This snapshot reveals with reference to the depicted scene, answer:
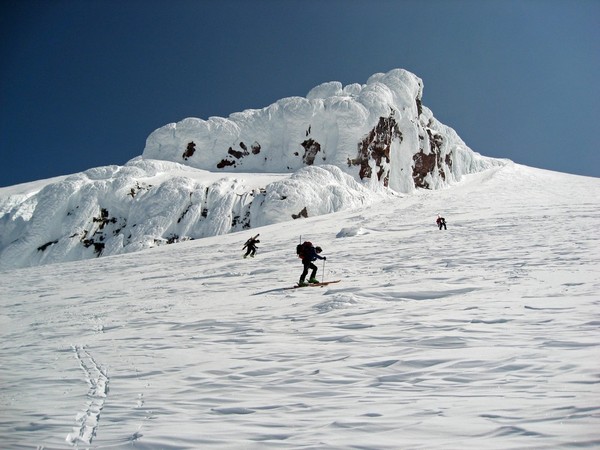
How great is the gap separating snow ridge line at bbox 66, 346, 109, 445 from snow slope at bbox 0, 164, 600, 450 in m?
0.02

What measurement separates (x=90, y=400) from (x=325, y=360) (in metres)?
2.80

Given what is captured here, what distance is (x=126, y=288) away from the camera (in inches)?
591

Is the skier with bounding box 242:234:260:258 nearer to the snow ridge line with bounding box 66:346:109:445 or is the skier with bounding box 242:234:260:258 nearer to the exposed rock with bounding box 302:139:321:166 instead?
the snow ridge line with bounding box 66:346:109:445

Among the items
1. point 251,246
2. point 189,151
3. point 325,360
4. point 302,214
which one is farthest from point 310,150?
point 325,360

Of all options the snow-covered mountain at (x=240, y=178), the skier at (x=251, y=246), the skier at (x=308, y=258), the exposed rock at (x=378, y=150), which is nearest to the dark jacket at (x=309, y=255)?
the skier at (x=308, y=258)

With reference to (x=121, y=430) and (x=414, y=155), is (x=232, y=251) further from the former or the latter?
(x=414, y=155)

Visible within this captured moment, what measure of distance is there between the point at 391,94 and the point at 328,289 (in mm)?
64199

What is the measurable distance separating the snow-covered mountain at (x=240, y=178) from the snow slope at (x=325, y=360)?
32.0 m

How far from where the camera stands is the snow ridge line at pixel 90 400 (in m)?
3.90

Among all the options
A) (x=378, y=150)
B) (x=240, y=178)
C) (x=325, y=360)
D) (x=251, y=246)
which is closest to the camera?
(x=325, y=360)

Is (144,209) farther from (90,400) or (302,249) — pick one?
(90,400)

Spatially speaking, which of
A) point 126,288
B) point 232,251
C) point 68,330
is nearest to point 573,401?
point 68,330

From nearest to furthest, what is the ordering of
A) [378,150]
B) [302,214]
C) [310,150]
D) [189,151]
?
[302,214] < [378,150] < [310,150] < [189,151]

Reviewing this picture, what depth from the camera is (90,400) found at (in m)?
4.76
